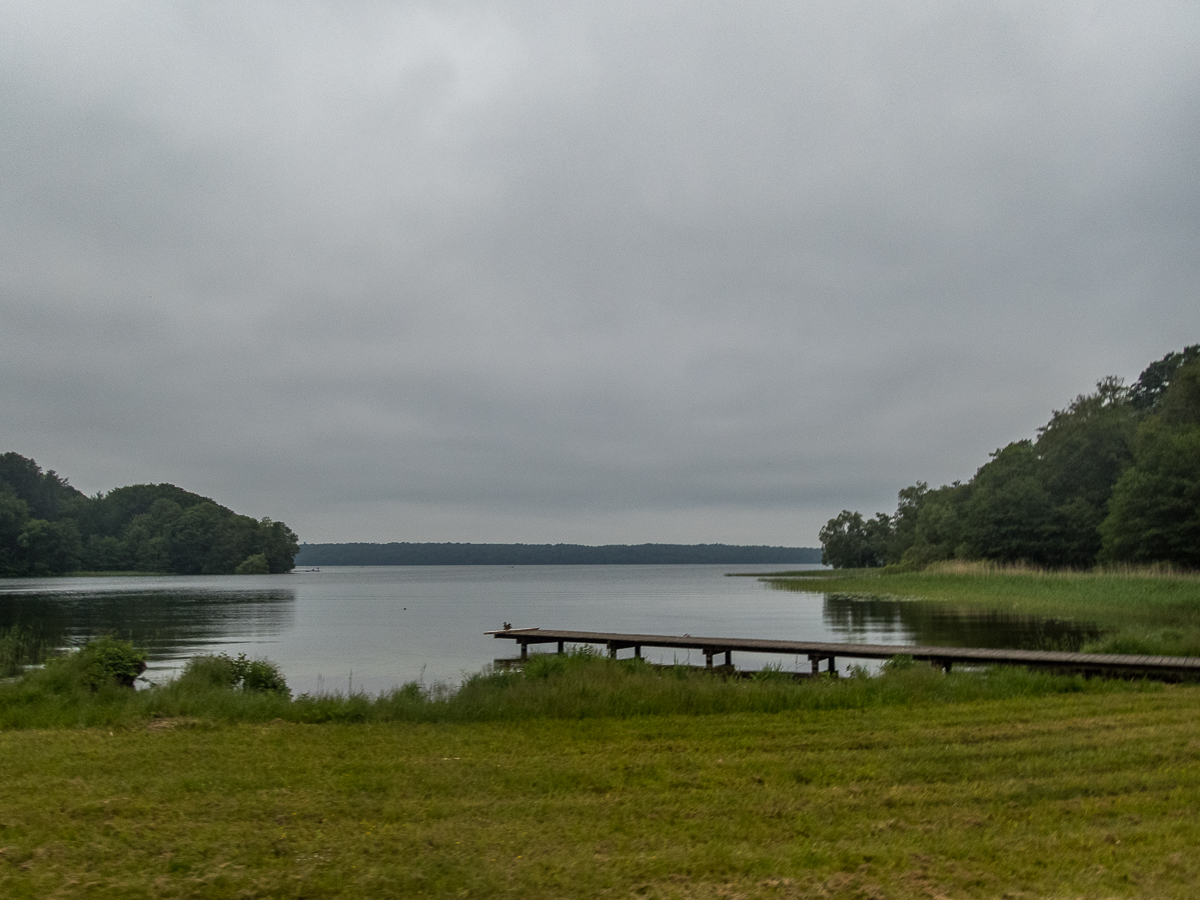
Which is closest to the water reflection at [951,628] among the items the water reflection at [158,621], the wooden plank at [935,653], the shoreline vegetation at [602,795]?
the wooden plank at [935,653]

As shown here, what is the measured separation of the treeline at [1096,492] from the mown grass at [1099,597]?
11.0 ft

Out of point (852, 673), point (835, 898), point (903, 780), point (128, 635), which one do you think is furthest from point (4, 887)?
point (128, 635)

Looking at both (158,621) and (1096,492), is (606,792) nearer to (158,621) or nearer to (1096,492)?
(158,621)

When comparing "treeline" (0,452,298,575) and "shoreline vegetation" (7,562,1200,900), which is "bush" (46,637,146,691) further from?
"treeline" (0,452,298,575)

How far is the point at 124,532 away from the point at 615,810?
167488 millimetres

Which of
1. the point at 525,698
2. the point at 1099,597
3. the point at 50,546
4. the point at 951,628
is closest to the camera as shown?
the point at 525,698

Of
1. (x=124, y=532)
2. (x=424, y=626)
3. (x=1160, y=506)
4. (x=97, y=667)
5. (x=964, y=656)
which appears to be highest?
(x=124, y=532)

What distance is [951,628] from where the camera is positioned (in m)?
32.1

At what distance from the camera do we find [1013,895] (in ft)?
16.3

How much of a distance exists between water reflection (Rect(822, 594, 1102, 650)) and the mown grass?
118cm

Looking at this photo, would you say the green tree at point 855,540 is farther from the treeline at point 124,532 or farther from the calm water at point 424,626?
the treeline at point 124,532

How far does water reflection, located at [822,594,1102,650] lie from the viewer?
26.0m

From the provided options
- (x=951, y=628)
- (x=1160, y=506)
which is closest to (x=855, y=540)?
(x=1160, y=506)

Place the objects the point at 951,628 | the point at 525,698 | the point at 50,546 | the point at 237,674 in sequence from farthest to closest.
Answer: the point at 50,546, the point at 951,628, the point at 237,674, the point at 525,698
